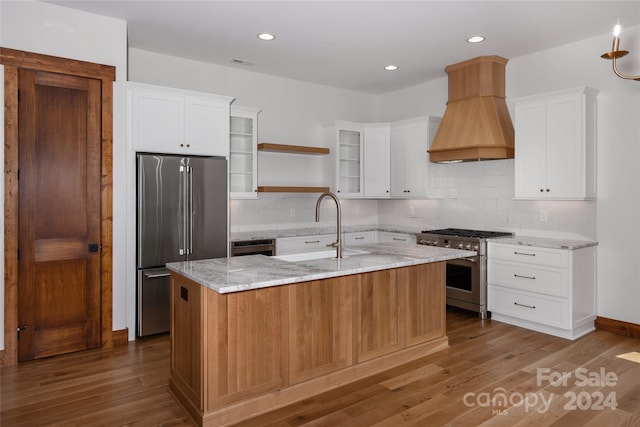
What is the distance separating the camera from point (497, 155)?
469cm

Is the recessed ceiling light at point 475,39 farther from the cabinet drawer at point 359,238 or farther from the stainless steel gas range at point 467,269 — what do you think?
the cabinet drawer at point 359,238

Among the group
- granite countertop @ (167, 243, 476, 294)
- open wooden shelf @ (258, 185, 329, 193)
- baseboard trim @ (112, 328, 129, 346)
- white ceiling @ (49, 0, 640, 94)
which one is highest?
white ceiling @ (49, 0, 640, 94)

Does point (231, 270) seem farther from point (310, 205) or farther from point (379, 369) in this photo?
point (310, 205)

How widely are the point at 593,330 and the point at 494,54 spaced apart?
308cm

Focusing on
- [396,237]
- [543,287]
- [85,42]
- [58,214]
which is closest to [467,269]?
[543,287]

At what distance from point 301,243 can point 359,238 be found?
1095 mm

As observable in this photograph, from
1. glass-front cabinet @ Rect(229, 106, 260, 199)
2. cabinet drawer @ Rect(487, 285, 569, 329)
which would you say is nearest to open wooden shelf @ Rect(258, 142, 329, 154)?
glass-front cabinet @ Rect(229, 106, 260, 199)

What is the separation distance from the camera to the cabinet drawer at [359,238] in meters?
5.87

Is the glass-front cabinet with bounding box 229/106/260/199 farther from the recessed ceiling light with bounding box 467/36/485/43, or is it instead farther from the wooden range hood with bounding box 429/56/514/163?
the recessed ceiling light with bounding box 467/36/485/43

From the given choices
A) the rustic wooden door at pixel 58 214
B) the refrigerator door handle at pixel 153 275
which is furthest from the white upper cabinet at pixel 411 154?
the rustic wooden door at pixel 58 214

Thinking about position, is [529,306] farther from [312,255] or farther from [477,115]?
[312,255]

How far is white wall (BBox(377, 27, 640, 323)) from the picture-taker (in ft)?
13.2

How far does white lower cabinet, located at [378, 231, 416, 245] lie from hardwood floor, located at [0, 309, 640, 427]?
1968 mm

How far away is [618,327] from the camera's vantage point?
4.12 m
